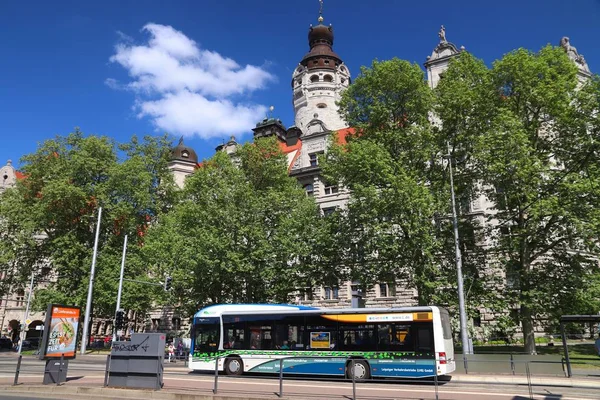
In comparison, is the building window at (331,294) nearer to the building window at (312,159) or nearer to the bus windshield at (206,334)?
the building window at (312,159)

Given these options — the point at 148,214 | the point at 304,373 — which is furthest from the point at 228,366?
the point at 148,214

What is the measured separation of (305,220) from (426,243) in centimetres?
960

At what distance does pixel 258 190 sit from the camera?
119 ft

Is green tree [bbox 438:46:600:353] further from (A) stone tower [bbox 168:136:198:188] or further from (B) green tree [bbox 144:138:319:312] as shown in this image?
(A) stone tower [bbox 168:136:198:188]

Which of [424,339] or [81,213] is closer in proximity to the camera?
[424,339]

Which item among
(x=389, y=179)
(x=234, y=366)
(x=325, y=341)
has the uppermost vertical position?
(x=389, y=179)

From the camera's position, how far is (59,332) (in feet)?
49.9

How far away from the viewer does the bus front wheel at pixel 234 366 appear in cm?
1994

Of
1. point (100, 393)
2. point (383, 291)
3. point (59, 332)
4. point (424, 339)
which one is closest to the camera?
point (100, 393)

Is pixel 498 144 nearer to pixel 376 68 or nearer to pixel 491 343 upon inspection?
pixel 376 68

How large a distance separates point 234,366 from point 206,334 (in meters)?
2.21

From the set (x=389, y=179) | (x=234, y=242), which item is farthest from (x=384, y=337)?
(x=234, y=242)

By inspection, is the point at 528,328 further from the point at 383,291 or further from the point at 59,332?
the point at 59,332

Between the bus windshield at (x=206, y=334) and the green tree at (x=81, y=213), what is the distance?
18.1 metres
